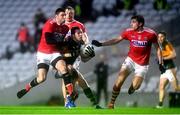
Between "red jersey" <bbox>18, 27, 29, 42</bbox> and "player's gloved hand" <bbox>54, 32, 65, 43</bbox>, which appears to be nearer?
"player's gloved hand" <bbox>54, 32, 65, 43</bbox>

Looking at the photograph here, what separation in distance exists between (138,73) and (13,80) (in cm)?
802

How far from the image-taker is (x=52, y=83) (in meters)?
20.1

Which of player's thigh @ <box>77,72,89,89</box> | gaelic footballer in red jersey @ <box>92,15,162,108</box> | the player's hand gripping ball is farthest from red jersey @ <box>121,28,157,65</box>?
player's thigh @ <box>77,72,89,89</box>

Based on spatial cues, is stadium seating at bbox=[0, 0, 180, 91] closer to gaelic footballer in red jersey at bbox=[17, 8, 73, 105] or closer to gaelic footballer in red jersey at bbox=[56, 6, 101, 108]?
gaelic footballer in red jersey at bbox=[56, 6, 101, 108]

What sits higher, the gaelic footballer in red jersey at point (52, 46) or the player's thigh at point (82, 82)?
the gaelic footballer in red jersey at point (52, 46)

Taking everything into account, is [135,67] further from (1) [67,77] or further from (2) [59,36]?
(1) [67,77]

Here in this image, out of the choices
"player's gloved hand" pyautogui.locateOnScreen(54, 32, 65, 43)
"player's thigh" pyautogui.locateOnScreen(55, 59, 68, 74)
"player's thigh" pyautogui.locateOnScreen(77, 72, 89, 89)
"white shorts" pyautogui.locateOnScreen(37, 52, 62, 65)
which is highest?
"player's gloved hand" pyautogui.locateOnScreen(54, 32, 65, 43)

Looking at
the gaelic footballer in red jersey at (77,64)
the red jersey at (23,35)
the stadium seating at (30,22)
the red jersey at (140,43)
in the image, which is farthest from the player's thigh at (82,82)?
the red jersey at (23,35)

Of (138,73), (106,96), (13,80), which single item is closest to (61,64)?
(138,73)

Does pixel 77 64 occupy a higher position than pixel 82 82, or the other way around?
pixel 77 64

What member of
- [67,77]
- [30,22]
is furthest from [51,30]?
[30,22]

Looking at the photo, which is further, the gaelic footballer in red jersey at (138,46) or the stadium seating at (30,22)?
the stadium seating at (30,22)

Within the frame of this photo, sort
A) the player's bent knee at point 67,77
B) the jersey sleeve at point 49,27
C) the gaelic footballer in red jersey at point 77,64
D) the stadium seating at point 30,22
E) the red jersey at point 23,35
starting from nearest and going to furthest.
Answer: the player's bent knee at point 67,77 < the jersey sleeve at point 49,27 < the gaelic footballer in red jersey at point 77,64 < the stadium seating at point 30,22 < the red jersey at point 23,35

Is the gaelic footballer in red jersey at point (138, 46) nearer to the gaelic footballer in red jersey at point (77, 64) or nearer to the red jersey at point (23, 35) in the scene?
the gaelic footballer in red jersey at point (77, 64)
